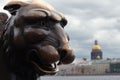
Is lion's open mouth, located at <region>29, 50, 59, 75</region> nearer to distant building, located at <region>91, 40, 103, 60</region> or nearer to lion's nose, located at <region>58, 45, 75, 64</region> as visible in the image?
lion's nose, located at <region>58, 45, 75, 64</region>

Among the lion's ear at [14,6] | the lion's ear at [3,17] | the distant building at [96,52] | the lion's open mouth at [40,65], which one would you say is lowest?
the distant building at [96,52]

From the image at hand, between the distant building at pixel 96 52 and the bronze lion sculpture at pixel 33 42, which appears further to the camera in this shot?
the distant building at pixel 96 52

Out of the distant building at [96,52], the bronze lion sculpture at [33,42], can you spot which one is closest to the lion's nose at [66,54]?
the bronze lion sculpture at [33,42]

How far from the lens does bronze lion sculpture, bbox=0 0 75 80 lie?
1.47 m

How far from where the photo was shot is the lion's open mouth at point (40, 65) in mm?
1492

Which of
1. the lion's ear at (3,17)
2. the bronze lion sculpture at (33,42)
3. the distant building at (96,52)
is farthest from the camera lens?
the distant building at (96,52)

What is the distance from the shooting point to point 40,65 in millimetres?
1505

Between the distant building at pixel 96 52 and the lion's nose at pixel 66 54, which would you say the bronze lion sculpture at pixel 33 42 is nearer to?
the lion's nose at pixel 66 54

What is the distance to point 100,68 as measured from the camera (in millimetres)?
120875

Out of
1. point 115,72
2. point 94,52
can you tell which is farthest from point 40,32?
point 94,52

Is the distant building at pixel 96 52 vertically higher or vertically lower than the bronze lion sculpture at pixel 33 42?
lower

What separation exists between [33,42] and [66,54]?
144mm

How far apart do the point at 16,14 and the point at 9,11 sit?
80 millimetres

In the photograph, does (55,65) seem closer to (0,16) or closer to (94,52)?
(0,16)
